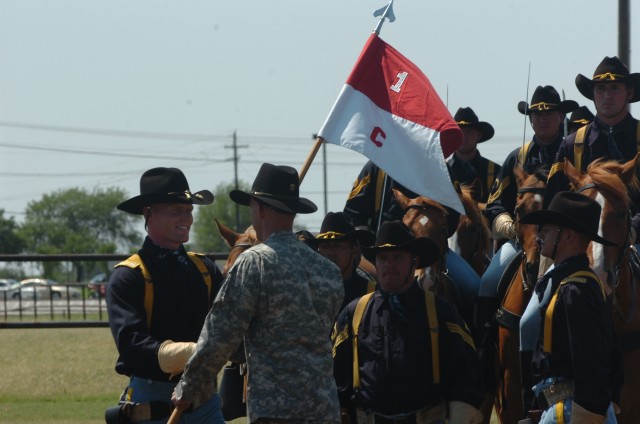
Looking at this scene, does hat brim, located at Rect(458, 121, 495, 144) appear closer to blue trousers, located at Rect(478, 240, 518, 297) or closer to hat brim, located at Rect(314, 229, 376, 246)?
blue trousers, located at Rect(478, 240, 518, 297)

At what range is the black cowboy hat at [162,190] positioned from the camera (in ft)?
23.6

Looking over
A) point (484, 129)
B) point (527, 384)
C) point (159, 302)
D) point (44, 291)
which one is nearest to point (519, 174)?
point (484, 129)

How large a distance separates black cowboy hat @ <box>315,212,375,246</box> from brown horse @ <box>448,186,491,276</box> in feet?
3.75

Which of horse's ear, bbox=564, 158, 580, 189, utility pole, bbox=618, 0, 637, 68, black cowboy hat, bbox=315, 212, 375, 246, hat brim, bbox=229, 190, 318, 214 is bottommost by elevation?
black cowboy hat, bbox=315, 212, 375, 246

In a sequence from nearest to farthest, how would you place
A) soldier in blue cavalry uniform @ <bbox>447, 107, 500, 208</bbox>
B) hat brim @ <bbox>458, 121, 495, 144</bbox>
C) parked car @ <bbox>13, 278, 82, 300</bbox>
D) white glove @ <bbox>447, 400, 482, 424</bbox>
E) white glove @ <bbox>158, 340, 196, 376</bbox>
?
white glove @ <bbox>158, 340, 196, 376</bbox> → white glove @ <bbox>447, 400, 482, 424</bbox> → soldier in blue cavalry uniform @ <bbox>447, 107, 500, 208</bbox> → hat brim @ <bbox>458, 121, 495, 144</bbox> → parked car @ <bbox>13, 278, 82, 300</bbox>

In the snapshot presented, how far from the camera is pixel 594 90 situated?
1028cm

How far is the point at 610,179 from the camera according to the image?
8352 mm

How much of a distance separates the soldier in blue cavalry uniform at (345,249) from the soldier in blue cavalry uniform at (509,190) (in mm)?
1050

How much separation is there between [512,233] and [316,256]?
12.7 feet

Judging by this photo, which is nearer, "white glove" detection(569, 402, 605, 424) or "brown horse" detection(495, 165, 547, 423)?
"white glove" detection(569, 402, 605, 424)

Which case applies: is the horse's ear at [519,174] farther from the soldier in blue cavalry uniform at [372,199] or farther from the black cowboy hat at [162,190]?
the black cowboy hat at [162,190]

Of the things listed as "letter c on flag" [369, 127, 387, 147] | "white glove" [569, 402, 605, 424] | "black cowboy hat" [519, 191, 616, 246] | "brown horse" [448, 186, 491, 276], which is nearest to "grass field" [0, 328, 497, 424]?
"brown horse" [448, 186, 491, 276]

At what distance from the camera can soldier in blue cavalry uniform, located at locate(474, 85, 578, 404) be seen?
33.1 feet

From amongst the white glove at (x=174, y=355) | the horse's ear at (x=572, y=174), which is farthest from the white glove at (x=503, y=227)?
the white glove at (x=174, y=355)
